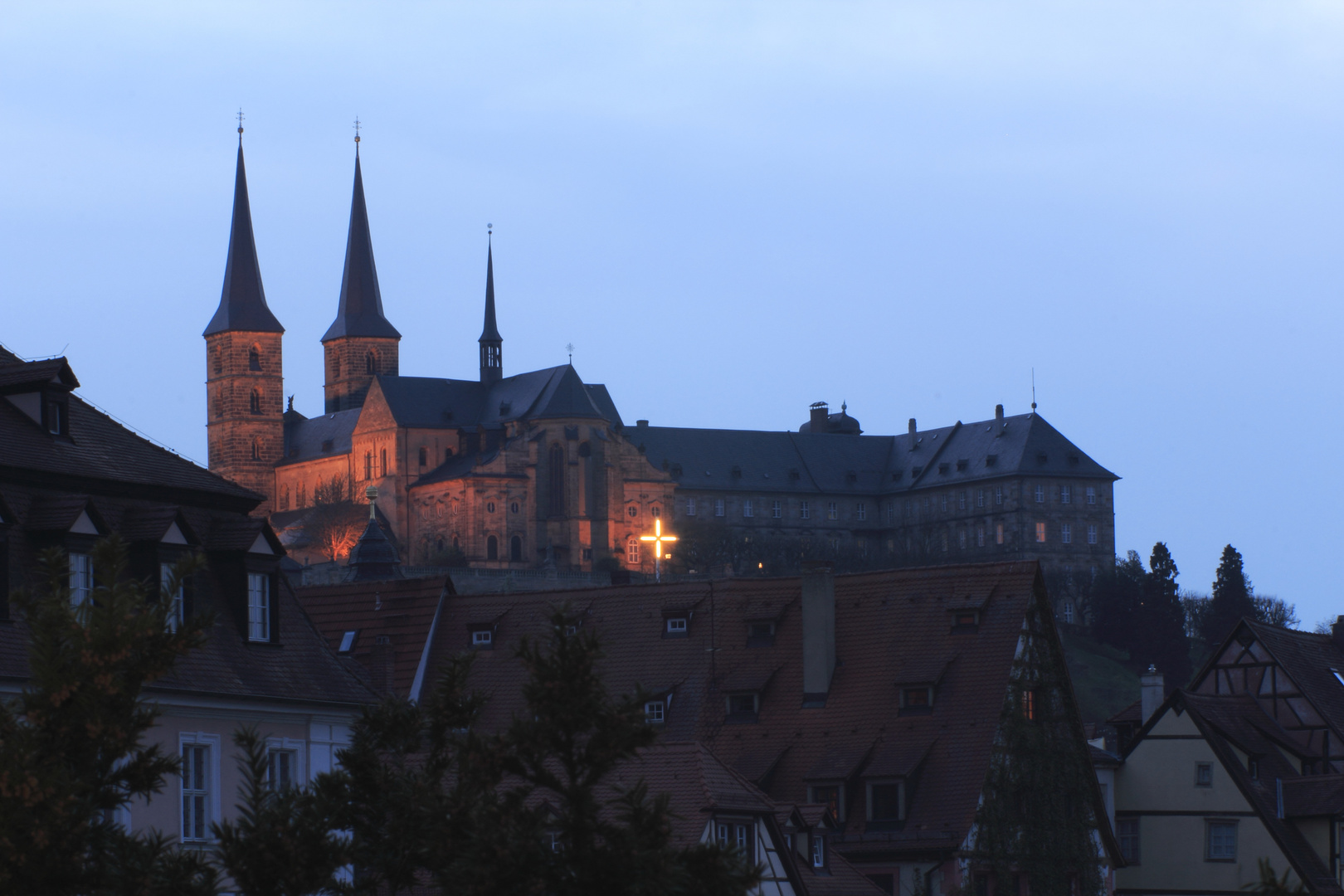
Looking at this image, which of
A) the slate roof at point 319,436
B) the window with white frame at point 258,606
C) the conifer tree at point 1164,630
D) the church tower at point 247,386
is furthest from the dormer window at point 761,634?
the church tower at point 247,386

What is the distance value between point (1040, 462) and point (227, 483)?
16092 centimetres

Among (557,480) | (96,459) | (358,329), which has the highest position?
(358,329)

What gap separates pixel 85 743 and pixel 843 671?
29154 millimetres

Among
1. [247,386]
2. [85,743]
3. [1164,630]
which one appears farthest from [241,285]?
[85,743]

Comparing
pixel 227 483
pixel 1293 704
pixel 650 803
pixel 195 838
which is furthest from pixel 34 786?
pixel 1293 704

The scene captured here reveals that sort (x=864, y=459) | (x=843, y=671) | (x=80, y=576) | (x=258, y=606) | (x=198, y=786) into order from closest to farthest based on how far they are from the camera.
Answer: (x=80, y=576) → (x=198, y=786) → (x=258, y=606) → (x=843, y=671) → (x=864, y=459)

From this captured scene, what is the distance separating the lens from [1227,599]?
145 meters

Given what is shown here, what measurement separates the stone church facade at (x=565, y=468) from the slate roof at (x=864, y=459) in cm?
16

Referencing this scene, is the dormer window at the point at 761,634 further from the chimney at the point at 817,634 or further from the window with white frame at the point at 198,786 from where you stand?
the window with white frame at the point at 198,786

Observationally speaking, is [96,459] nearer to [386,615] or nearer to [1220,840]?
[386,615]

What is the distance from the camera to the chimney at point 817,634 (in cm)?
4209

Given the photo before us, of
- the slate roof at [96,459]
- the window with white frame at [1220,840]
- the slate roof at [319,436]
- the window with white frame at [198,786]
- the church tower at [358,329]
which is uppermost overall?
the church tower at [358,329]

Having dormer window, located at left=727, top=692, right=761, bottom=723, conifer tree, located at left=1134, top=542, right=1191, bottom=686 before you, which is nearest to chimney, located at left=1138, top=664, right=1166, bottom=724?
dormer window, located at left=727, top=692, right=761, bottom=723

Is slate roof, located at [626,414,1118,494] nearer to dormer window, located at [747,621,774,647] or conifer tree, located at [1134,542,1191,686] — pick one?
conifer tree, located at [1134,542,1191,686]
